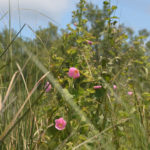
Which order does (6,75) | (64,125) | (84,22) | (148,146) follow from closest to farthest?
(148,146)
(6,75)
(64,125)
(84,22)

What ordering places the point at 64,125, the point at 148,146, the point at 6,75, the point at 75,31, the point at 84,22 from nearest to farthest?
the point at 148,146 → the point at 6,75 → the point at 64,125 → the point at 75,31 → the point at 84,22

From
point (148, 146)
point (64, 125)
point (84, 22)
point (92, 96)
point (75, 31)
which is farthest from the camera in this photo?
point (84, 22)

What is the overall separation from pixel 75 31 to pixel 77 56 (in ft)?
1.17

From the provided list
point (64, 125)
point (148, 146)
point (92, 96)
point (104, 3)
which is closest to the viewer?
point (148, 146)

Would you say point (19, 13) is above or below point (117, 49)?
above

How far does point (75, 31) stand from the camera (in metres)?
2.26

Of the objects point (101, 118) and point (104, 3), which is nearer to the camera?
point (101, 118)

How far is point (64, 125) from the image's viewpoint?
61.0 inches

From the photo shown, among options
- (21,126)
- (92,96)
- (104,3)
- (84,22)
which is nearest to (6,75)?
(21,126)

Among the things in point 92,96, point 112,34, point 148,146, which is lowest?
point 148,146

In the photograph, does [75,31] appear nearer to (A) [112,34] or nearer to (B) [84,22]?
(B) [84,22]

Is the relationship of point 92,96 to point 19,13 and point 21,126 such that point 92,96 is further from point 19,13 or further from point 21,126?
point 19,13

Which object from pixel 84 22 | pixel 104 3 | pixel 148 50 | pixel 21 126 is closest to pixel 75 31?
pixel 84 22

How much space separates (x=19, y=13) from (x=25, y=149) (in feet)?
2.42
